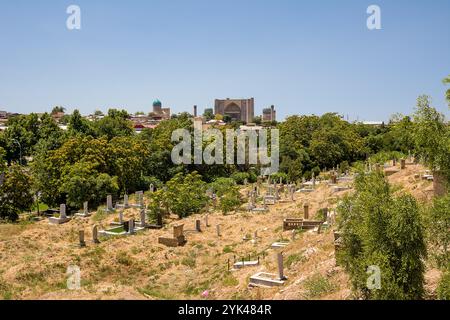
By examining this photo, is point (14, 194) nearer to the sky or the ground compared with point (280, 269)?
nearer to the sky

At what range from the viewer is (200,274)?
18094mm

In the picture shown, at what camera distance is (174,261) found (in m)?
19.8

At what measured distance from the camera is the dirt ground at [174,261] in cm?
1336

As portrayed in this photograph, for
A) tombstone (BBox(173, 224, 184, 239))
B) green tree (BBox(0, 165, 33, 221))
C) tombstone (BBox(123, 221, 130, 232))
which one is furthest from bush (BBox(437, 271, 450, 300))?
green tree (BBox(0, 165, 33, 221))

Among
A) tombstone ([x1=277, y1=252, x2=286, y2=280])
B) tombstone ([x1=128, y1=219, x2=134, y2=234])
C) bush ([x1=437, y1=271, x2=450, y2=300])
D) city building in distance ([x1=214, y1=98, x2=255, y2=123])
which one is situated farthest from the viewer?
city building in distance ([x1=214, y1=98, x2=255, y2=123])

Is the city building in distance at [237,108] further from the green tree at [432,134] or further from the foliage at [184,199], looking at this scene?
the green tree at [432,134]

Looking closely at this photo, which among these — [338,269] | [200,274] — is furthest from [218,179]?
[338,269]

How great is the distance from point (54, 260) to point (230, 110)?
12551 cm

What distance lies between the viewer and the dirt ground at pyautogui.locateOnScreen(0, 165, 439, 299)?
526 inches

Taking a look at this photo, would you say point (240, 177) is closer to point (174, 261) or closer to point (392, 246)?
point (174, 261)

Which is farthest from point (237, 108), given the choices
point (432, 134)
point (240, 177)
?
point (432, 134)

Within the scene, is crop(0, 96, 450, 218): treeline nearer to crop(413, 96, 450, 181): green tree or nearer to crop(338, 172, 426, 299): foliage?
crop(413, 96, 450, 181): green tree

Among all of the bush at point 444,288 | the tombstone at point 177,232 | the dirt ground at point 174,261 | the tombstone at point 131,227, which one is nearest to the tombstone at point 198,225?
the dirt ground at point 174,261

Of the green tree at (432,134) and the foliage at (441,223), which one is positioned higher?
the green tree at (432,134)
